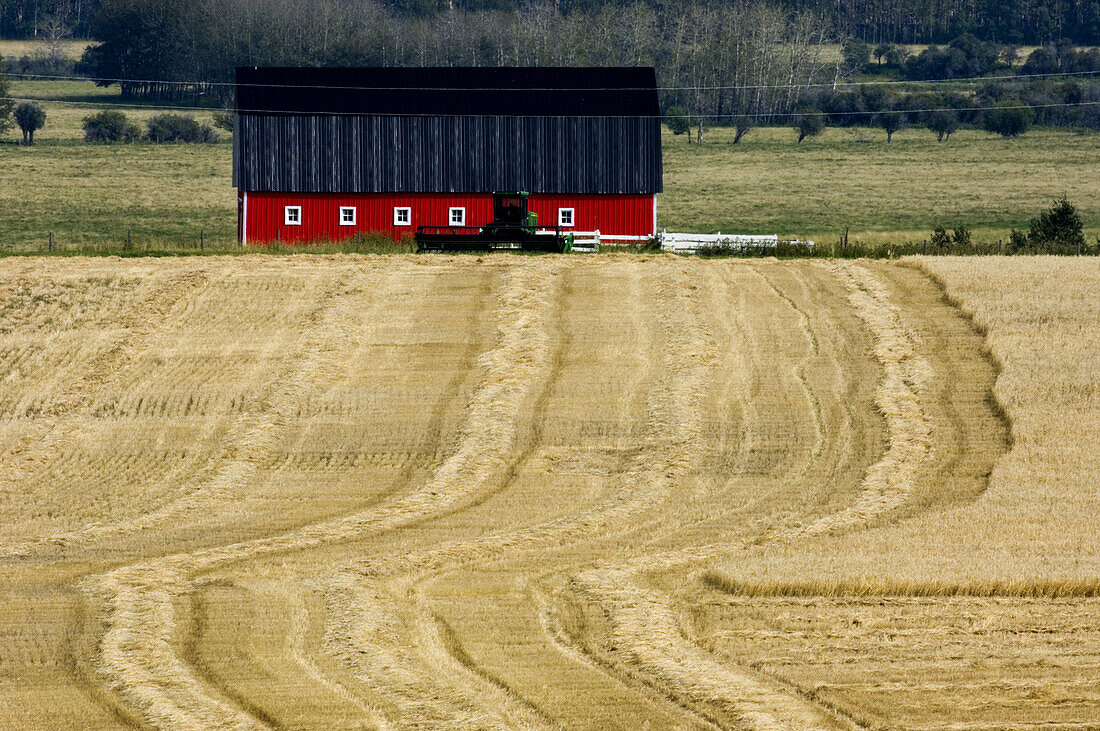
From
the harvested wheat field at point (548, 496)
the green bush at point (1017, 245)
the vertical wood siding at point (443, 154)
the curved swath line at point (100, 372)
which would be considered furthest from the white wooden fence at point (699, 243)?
the curved swath line at point (100, 372)

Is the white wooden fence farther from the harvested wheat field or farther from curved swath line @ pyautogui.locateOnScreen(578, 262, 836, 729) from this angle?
curved swath line @ pyautogui.locateOnScreen(578, 262, 836, 729)

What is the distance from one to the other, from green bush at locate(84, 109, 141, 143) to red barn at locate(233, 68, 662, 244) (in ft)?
191

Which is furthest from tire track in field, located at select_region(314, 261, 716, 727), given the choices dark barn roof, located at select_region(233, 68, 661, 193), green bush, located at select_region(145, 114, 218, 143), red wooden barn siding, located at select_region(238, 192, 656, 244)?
green bush, located at select_region(145, 114, 218, 143)

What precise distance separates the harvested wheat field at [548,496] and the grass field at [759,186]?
933 inches

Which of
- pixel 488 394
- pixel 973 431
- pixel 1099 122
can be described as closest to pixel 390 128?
pixel 488 394

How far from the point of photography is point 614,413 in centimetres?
2625

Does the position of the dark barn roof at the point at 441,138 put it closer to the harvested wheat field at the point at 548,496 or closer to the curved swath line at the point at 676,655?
the harvested wheat field at the point at 548,496

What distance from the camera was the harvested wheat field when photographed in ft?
45.6

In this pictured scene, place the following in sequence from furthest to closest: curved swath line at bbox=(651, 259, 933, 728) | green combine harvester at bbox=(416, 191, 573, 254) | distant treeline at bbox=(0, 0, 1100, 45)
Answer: distant treeline at bbox=(0, 0, 1100, 45)
green combine harvester at bbox=(416, 191, 573, 254)
curved swath line at bbox=(651, 259, 933, 728)

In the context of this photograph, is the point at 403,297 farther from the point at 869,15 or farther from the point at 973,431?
the point at 869,15

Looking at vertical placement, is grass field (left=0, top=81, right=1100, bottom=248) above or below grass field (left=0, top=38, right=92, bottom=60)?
below

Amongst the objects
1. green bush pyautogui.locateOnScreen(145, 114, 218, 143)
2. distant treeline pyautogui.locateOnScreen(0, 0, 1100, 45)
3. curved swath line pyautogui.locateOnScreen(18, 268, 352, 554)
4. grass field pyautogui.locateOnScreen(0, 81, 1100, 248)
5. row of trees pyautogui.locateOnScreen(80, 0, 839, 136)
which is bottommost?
curved swath line pyautogui.locateOnScreen(18, 268, 352, 554)

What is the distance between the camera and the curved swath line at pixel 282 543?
13336mm

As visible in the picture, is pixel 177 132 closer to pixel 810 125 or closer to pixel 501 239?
pixel 810 125
